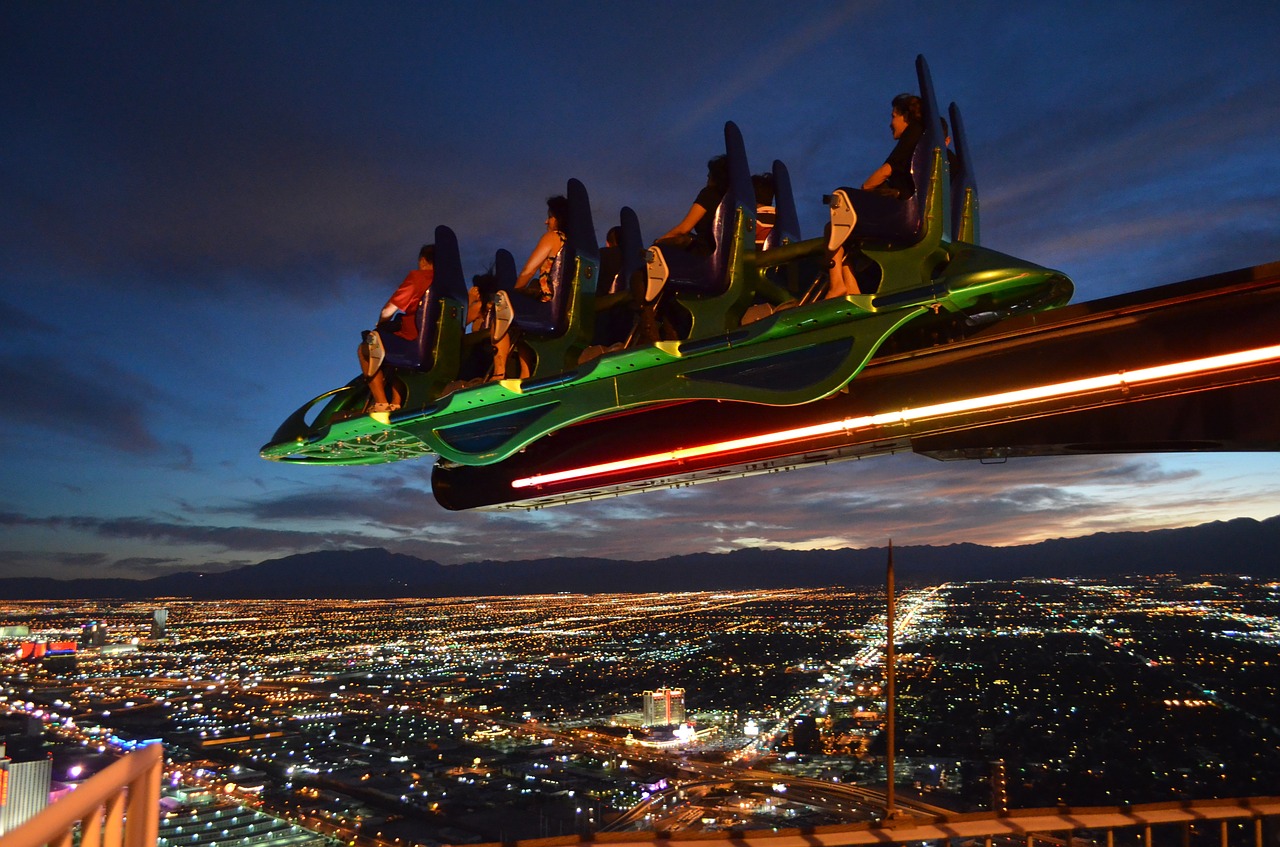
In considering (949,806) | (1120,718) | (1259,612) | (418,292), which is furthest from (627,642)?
(418,292)

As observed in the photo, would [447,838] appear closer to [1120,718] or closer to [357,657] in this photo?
[1120,718]

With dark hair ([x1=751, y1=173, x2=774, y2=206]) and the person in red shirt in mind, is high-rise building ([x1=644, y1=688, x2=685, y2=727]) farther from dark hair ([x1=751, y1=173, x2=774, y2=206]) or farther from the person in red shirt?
dark hair ([x1=751, y1=173, x2=774, y2=206])

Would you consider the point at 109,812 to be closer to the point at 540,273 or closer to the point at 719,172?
the point at 719,172

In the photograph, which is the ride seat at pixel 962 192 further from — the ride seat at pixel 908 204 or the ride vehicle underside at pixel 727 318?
the ride seat at pixel 908 204

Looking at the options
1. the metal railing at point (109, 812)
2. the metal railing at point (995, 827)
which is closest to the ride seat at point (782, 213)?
the metal railing at point (995, 827)

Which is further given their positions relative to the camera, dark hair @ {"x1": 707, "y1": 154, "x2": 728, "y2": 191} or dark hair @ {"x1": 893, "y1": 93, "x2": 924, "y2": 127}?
dark hair @ {"x1": 707, "y1": 154, "x2": 728, "y2": 191}

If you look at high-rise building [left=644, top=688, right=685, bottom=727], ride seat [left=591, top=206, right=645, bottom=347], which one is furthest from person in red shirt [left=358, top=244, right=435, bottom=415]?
high-rise building [left=644, top=688, right=685, bottom=727]
